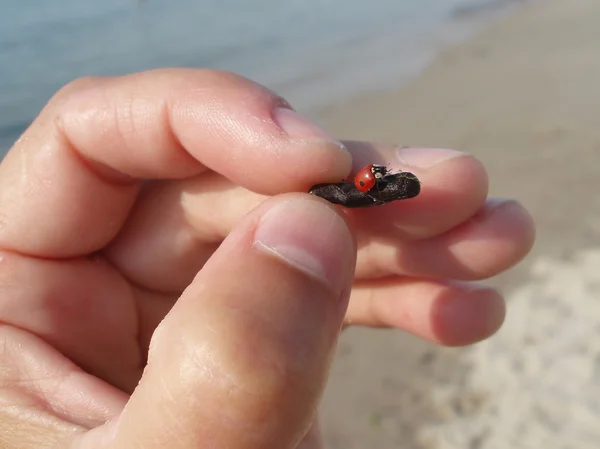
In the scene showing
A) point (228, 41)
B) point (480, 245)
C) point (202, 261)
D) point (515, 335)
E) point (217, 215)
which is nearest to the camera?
point (480, 245)

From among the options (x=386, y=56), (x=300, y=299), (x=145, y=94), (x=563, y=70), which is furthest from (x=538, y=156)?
(x=300, y=299)

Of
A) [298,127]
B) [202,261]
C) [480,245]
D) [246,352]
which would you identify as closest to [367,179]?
[298,127]

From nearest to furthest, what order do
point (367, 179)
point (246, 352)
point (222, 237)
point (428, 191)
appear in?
point (246, 352), point (367, 179), point (428, 191), point (222, 237)

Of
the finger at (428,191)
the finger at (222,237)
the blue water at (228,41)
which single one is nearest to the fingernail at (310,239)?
the finger at (428,191)

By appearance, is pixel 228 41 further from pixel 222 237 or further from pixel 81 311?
pixel 81 311

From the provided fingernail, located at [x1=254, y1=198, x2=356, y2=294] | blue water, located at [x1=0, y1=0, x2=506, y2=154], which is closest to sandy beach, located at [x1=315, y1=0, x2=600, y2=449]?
blue water, located at [x1=0, y1=0, x2=506, y2=154]

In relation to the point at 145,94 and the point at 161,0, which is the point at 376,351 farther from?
the point at 161,0

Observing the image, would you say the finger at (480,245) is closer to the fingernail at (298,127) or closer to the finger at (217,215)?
the finger at (217,215)

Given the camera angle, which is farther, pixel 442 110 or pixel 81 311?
pixel 442 110
